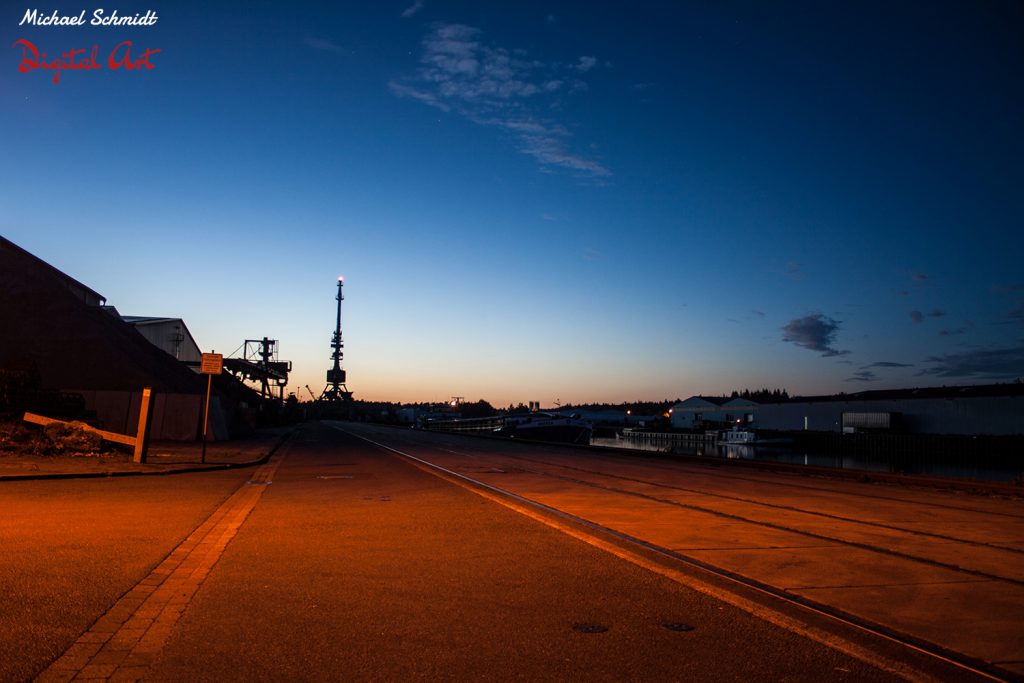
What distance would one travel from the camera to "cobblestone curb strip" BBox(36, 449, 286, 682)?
179 inches

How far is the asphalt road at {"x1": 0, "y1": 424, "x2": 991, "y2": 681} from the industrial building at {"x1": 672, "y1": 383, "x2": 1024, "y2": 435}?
194ft

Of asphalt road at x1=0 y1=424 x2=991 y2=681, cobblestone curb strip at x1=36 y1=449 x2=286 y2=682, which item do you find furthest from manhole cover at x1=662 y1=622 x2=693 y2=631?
cobblestone curb strip at x1=36 y1=449 x2=286 y2=682

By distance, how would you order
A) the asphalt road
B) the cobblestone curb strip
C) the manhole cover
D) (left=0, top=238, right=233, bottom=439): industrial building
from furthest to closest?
(left=0, top=238, right=233, bottom=439): industrial building, the manhole cover, the asphalt road, the cobblestone curb strip

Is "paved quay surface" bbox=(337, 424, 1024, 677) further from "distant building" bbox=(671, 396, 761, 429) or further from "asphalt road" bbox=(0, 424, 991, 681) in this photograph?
"distant building" bbox=(671, 396, 761, 429)

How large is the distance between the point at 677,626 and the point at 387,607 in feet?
7.89

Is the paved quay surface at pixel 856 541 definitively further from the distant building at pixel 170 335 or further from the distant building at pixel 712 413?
the distant building at pixel 712 413

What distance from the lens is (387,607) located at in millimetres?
6125

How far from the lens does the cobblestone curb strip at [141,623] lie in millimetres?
4559

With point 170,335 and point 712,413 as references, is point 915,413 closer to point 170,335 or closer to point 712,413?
point 712,413

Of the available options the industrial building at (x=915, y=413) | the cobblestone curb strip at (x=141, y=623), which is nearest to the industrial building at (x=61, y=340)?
the cobblestone curb strip at (x=141, y=623)

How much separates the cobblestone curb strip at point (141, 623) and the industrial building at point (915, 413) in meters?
62.2

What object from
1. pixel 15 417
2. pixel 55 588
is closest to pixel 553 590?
pixel 55 588

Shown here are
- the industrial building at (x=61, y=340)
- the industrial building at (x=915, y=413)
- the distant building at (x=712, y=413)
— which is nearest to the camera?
the industrial building at (x=61, y=340)

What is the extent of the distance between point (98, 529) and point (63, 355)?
117ft
